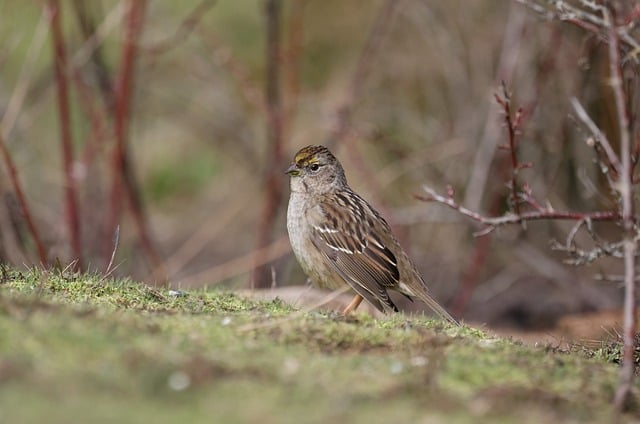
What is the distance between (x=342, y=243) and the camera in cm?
777

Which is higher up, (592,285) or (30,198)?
(30,198)

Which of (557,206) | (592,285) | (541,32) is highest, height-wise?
(541,32)

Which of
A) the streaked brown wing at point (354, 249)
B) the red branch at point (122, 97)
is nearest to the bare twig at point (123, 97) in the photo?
the red branch at point (122, 97)

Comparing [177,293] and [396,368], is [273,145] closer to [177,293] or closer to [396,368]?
[177,293]

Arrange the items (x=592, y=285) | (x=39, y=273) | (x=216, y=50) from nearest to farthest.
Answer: (x=39, y=273) → (x=216, y=50) → (x=592, y=285)

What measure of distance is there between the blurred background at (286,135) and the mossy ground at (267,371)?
11.6 feet

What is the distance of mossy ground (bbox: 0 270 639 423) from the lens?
3.71m

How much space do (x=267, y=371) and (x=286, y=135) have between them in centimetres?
778

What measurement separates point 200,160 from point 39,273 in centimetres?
1088

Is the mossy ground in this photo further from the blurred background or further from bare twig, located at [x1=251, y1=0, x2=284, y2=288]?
bare twig, located at [x1=251, y1=0, x2=284, y2=288]

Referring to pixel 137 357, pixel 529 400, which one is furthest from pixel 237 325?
pixel 529 400

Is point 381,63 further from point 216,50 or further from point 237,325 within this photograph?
point 237,325

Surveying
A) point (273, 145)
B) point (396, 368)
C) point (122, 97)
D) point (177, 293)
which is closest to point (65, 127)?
point (122, 97)

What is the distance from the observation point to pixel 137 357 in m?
4.06
